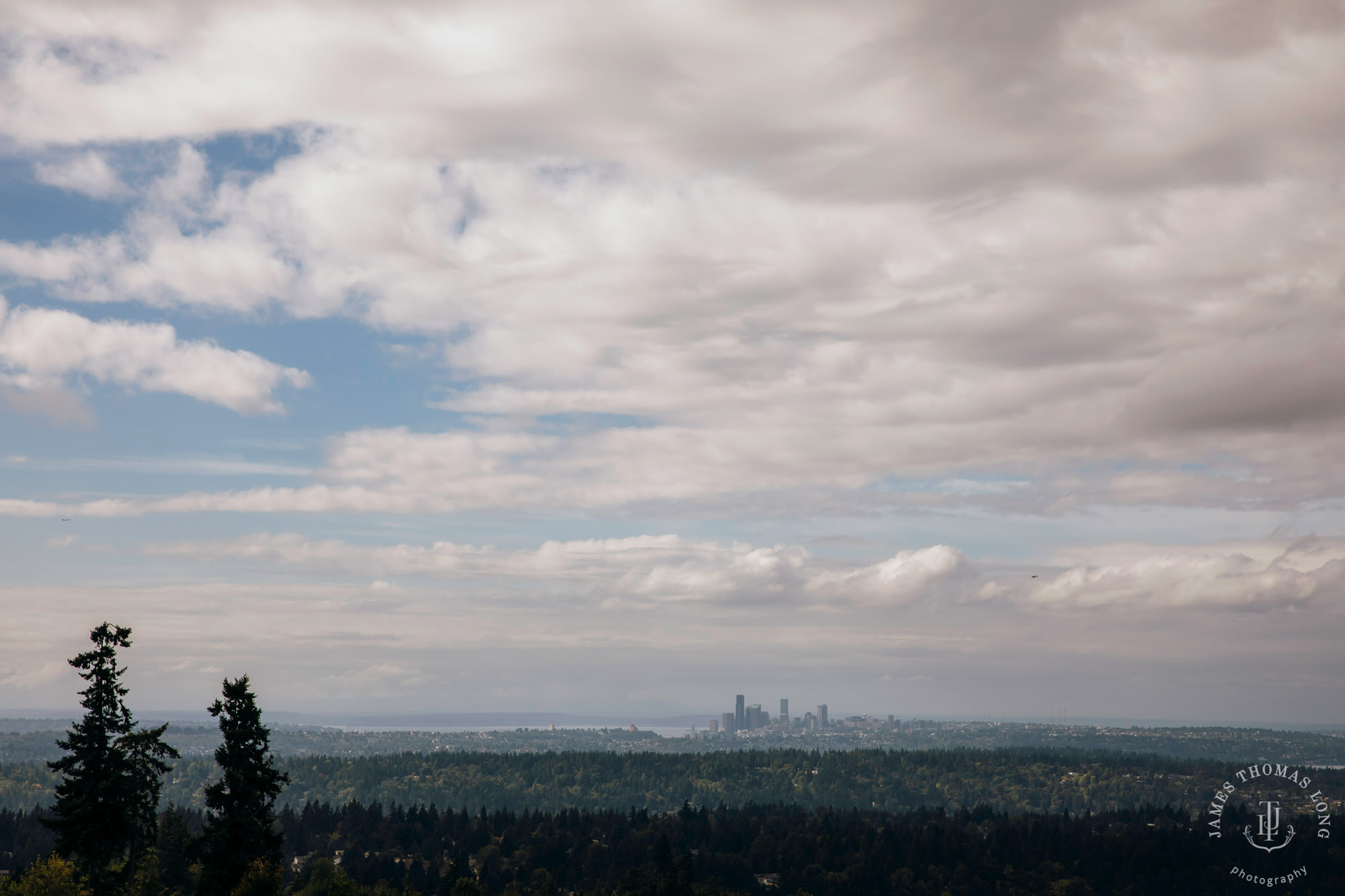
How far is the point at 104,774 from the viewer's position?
281ft

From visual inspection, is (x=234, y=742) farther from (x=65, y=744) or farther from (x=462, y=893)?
(x=462, y=893)

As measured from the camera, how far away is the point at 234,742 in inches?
3317

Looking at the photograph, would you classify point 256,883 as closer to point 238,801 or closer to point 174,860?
point 238,801

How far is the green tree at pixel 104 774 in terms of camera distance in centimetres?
8481

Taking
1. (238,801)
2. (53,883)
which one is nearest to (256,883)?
(238,801)

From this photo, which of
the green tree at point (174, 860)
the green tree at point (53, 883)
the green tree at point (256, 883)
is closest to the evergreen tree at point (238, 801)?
the green tree at point (256, 883)

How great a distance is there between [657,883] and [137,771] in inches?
5077

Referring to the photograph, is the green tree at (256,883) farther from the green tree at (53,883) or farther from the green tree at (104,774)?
the green tree at (53,883)

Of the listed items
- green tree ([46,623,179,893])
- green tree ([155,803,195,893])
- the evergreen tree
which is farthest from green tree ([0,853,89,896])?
green tree ([155,803,195,893])

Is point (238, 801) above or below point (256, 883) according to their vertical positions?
above

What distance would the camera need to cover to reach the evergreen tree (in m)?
80.4

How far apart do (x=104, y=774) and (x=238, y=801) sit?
1275 centimetres

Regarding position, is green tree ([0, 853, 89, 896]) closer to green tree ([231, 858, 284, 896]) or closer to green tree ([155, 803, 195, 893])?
green tree ([231, 858, 284, 896])

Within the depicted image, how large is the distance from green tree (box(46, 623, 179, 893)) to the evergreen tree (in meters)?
6.73
